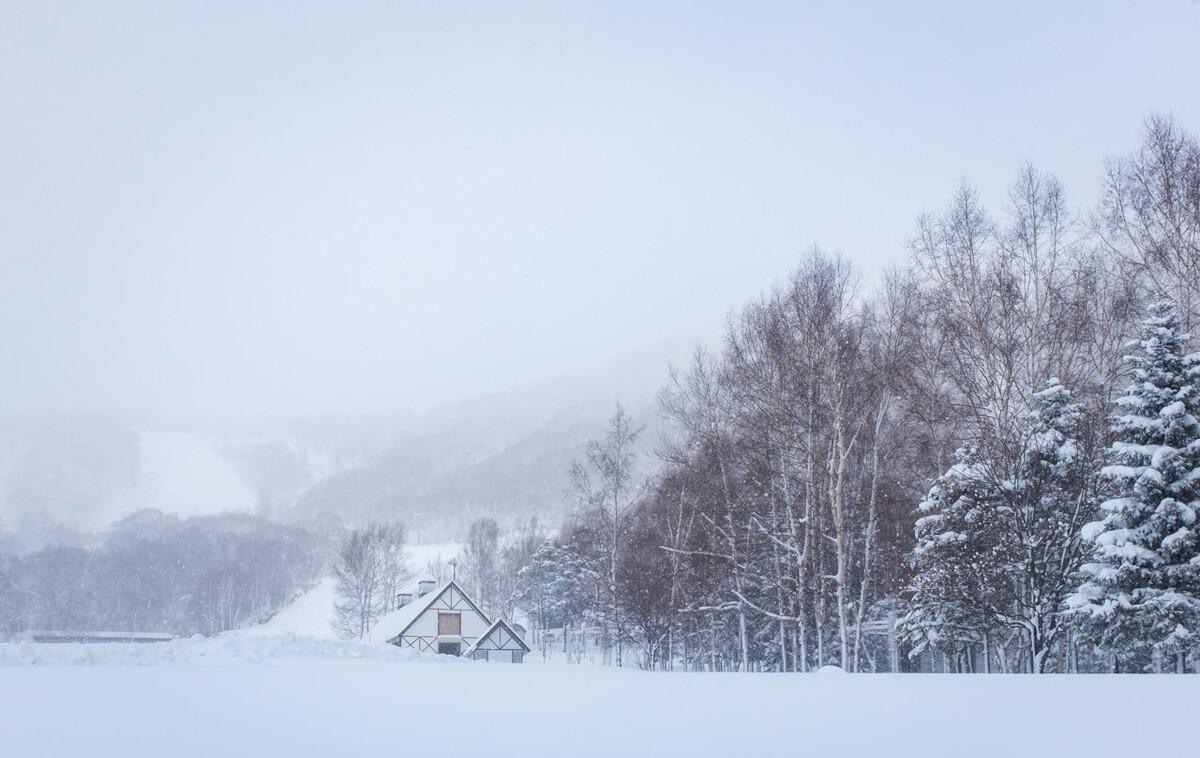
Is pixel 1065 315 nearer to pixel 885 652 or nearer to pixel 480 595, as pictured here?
pixel 885 652

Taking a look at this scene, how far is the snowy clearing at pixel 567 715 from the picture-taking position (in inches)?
93.8

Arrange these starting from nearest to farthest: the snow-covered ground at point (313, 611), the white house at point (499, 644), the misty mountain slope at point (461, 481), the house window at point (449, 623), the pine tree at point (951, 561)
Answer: the pine tree at point (951, 561)
the white house at point (499, 644)
the house window at point (449, 623)
the snow-covered ground at point (313, 611)
the misty mountain slope at point (461, 481)

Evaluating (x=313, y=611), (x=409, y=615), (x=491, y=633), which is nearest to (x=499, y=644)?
(x=491, y=633)

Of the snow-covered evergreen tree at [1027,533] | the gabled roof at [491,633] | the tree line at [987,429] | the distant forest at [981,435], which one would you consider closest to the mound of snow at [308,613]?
the gabled roof at [491,633]

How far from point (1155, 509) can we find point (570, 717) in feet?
43.3

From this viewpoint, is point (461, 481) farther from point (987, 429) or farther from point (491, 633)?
point (987, 429)

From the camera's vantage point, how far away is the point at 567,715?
2.63m

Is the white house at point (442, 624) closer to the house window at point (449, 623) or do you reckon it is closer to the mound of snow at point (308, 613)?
the house window at point (449, 623)

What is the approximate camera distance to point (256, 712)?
101 inches

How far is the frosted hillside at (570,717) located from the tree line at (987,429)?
10018 mm

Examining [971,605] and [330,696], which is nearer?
[330,696]

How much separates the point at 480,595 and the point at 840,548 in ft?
189

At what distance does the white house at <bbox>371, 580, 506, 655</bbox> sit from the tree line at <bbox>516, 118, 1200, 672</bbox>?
570 inches

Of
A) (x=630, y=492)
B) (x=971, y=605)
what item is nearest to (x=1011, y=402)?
(x=971, y=605)
